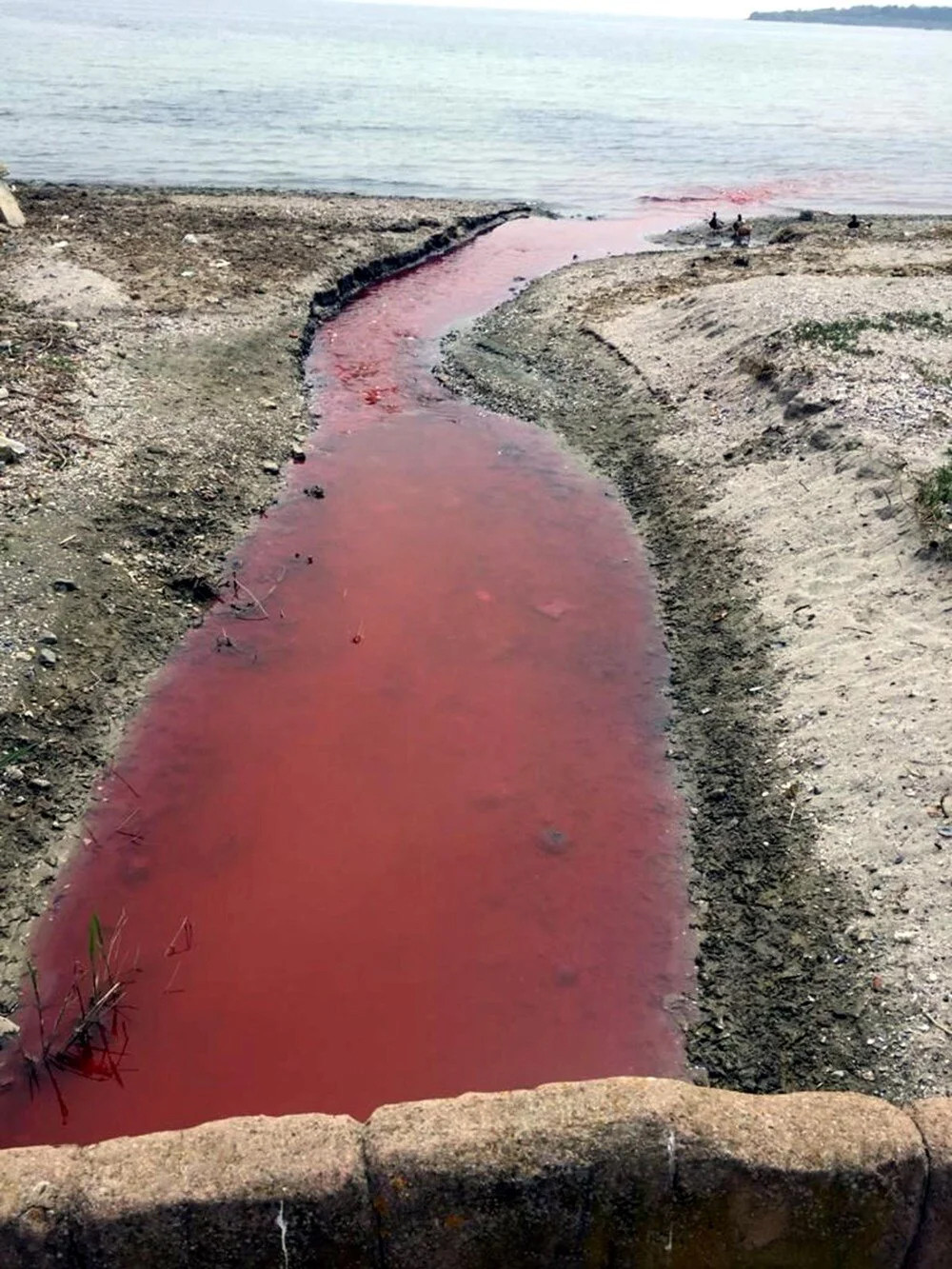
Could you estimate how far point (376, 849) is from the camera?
9539 millimetres

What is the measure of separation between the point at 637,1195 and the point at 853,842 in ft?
15.0

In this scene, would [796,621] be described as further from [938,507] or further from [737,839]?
[737,839]

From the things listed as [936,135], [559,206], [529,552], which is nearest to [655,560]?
[529,552]

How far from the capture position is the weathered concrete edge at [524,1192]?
16.6 feet

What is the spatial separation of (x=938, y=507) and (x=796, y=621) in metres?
2.30

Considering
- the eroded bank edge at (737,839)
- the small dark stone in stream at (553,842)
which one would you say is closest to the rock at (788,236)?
the eroded bank edge at (737,839)

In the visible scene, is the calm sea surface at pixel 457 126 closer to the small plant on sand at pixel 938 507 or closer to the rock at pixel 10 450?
the rock at pixel 10 450

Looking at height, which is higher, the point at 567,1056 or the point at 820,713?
the point at 820,713

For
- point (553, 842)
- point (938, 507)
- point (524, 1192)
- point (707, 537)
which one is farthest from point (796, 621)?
point (524, 1192)

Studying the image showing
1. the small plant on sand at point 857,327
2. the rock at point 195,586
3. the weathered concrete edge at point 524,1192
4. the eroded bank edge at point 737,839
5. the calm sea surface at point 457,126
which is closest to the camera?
the weathered concrete edge at point 524,1192

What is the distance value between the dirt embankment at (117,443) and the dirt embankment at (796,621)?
498cm

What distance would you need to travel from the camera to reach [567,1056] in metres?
7.75

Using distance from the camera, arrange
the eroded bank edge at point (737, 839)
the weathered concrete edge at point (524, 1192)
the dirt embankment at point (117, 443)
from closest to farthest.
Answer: the weathered concrete edge at point (524, 1192) < the eroded bank edge at point (737, 839) < the dirt embankment at point (117, 443)

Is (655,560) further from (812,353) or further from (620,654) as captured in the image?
(812,353)
